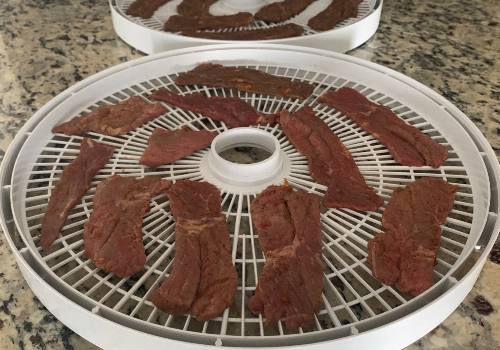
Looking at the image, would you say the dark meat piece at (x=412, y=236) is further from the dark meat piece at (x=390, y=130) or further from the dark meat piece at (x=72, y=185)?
the dark meat piece at (x=72, y=185)

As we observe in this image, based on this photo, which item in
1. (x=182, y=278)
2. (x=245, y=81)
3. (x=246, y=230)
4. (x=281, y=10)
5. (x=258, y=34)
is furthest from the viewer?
(x=281, y=10)

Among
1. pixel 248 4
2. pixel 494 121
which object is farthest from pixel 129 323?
pixel 248 4

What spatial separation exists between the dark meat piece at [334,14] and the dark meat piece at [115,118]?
0.46 meters

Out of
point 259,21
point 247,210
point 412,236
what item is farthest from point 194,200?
point 259,21

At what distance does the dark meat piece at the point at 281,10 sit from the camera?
49.4 inches

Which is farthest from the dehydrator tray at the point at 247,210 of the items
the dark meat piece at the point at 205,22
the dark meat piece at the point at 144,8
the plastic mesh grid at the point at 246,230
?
the dark meat piece at the point at 144,8

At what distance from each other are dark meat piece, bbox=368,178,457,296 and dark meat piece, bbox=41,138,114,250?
41 centimetres

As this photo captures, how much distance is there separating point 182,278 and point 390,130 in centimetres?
45

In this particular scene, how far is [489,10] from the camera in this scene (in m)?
1.46

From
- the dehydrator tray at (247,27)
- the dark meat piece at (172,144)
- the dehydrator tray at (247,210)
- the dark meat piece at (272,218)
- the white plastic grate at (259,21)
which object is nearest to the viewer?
the dehydrator tray at (247,210)

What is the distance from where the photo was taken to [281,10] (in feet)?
4.15

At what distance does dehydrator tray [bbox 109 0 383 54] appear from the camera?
3.62 ft

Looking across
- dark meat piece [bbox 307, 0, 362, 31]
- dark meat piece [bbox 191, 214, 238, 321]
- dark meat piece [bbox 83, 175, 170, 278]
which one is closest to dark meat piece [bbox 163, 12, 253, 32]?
dark meat piece [bbox 307, 0, 362, 31]

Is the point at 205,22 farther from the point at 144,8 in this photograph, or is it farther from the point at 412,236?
the point at 412,236
